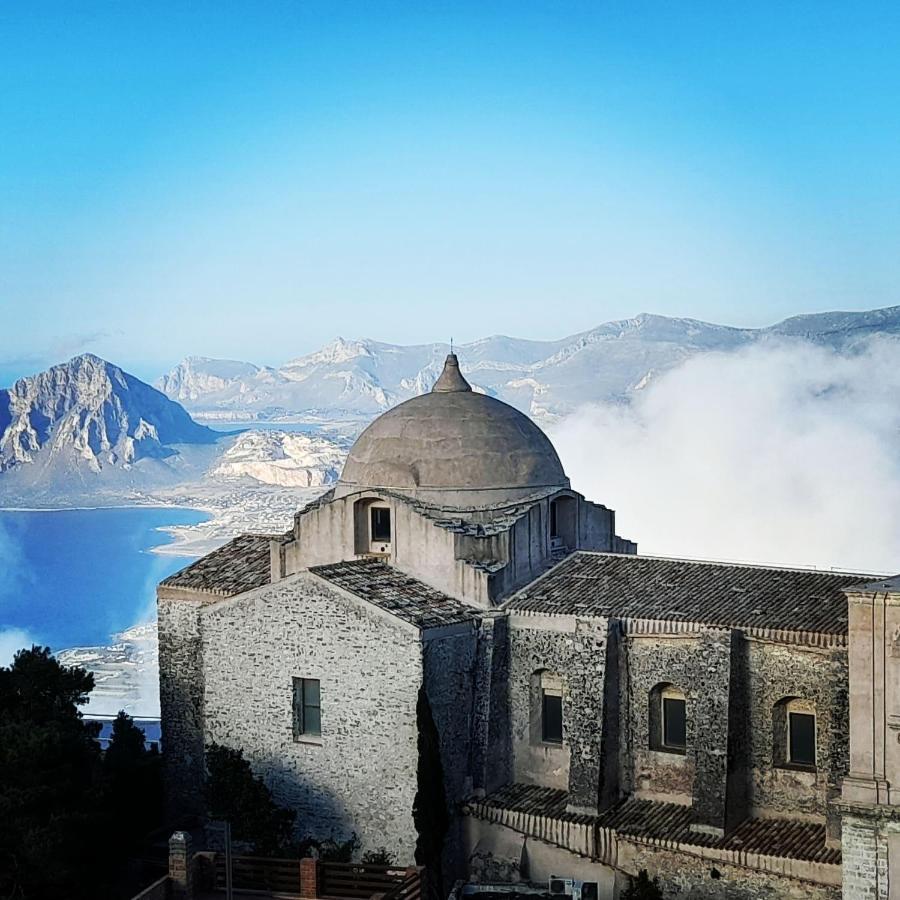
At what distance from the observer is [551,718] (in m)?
27.4

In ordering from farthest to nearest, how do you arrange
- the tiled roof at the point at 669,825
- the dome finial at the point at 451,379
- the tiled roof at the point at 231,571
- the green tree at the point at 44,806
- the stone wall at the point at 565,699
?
the dome finial at the point at 451,379
the tiled roof at the point at 231,571
the stone wall at the point at 565,699
the green tree at the point at 44,806
the tiled roof at the point at 669,825

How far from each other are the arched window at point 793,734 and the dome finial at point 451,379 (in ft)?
38.5

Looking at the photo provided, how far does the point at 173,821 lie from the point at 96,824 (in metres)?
5.11

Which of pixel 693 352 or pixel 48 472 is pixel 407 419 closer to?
pixel 693 352

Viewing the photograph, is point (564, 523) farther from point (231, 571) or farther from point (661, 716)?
point (231, 571)

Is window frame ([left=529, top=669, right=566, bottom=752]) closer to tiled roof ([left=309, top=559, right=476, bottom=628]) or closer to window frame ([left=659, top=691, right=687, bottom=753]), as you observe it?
tiled roof ([left=309, top=559, right=476, bottom=628])

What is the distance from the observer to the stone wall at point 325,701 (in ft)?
83.9

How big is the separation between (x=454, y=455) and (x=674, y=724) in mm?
7912

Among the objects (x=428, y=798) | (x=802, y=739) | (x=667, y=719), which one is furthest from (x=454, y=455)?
(x=802, y=739)

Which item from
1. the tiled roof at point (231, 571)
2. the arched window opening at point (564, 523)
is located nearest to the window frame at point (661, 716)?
the arched window opening at point (564, 523)

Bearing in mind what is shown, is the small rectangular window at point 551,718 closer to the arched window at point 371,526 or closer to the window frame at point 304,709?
the window frame at point 304,709

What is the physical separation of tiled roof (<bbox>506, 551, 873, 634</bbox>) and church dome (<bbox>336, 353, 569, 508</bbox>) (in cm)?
242

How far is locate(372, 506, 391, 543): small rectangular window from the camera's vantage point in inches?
1169

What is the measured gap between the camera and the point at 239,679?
2742 cm
